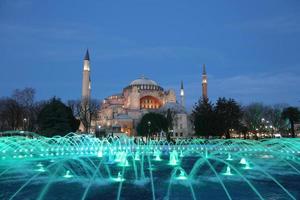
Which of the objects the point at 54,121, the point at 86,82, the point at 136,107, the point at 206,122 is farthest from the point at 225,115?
the point at 136,107

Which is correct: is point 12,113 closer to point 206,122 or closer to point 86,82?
point 86,82

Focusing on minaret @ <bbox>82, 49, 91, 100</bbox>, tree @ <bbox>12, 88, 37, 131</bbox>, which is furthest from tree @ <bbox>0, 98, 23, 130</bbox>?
minaret @ <bbox>82, 49, 91, 100</bbox>

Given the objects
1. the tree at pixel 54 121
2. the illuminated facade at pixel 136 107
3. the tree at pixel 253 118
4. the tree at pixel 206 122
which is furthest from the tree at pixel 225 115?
the illuminated facade at pixel 136 107

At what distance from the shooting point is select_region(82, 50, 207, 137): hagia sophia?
248 ft

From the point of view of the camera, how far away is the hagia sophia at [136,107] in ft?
248

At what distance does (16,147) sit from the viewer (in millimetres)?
28094

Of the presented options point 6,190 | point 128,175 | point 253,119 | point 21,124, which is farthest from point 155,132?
point 6,190

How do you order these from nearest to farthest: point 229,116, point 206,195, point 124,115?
point 206,195 → point 229,116 → point 124,115

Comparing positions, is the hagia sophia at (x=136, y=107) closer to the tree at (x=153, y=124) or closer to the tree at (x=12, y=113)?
the tree at (x=153, y=124)

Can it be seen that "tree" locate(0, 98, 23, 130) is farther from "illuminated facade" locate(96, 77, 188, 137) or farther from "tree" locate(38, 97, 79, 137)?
"illuminated facade" locate(96, 77, 188, 137)

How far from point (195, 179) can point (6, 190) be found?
6424 millimetres

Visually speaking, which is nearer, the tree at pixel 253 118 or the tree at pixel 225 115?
the tree at pixel 225 115

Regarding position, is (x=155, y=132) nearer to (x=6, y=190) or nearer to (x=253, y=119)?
(x=253, y=119)

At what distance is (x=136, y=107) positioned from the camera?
8631cm
